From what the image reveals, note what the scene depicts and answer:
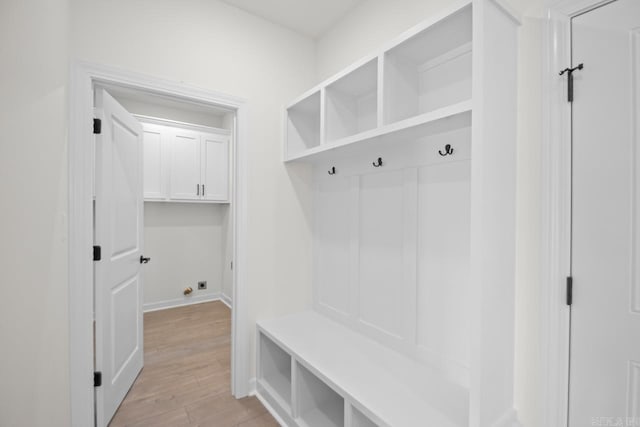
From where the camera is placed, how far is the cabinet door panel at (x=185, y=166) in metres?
3.88

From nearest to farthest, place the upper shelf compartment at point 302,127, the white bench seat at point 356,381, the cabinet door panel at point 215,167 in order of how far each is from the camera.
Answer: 1. the white bench seat at point 356,381
2. the upper shelf compartment at point 302,127
3. the cabinet door panel at point 215,167

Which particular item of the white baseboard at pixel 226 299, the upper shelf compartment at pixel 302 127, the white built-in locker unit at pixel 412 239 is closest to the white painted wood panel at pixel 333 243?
the white built-in locker unit at pixel 412 239

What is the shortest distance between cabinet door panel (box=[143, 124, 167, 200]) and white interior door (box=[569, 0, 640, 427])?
157 inches

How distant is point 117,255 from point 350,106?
1.87m

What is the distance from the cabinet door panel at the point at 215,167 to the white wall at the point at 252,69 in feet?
7.08

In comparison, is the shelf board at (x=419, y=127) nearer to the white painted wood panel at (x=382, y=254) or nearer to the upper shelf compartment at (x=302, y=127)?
the white painted wood panel at (x=382, y=254)

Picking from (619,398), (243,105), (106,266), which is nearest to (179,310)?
(106,266)

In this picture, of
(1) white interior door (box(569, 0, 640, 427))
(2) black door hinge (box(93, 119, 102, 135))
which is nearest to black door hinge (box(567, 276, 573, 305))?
(1) white interior door (box(569, 0, 640, 427))

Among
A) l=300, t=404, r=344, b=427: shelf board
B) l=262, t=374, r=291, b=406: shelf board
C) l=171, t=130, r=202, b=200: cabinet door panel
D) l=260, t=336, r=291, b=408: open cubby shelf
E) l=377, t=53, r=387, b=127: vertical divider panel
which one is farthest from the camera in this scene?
l=171, t=130, r=202, b=200: cabinet door panel

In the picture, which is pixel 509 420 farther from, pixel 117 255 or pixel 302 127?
pixel 117 255

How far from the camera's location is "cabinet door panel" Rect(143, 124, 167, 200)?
368 centimetres

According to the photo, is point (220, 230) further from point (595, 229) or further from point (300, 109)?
point (595, 229)

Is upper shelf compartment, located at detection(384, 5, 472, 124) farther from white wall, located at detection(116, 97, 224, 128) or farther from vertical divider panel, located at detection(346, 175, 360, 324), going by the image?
white wall, located at detection(116, 97, 224, 128)

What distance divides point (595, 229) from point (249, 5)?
237 centimetres
